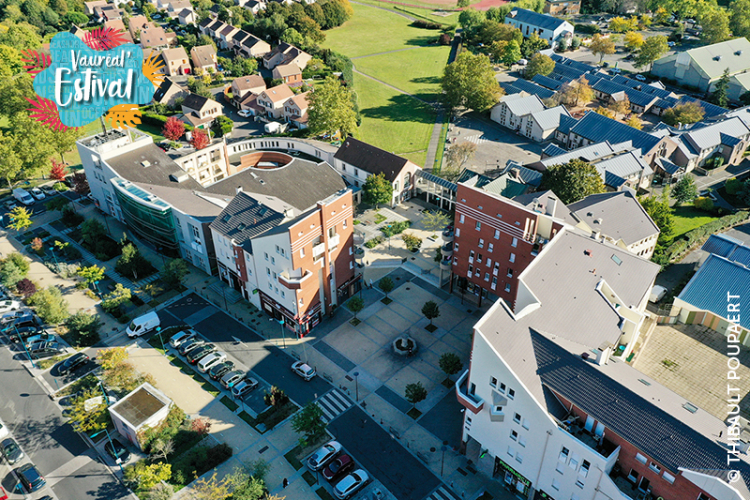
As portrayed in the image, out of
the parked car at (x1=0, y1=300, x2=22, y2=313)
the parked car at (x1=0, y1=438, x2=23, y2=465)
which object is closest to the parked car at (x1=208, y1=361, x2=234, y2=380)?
the parked car at (x1=0, y1=438, x2=23, y2=465)

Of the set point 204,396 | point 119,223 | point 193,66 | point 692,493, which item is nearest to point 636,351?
point 692,493

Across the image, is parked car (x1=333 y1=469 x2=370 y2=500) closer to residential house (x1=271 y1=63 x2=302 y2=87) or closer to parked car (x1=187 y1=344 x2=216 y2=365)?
parked car (x1=187 y1=344 x2=216 y2=365)

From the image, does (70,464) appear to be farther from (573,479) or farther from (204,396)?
(573,479)

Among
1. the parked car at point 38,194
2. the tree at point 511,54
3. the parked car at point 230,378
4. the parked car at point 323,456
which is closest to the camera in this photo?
the parked car at point 323,456

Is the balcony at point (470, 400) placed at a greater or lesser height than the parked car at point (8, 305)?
greater

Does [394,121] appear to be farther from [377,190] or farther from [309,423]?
[309,423]

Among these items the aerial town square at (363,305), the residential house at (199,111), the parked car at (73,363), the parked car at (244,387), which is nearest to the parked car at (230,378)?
the parked car at (244,387)

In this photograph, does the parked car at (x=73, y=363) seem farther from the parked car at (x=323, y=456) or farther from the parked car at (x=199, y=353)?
A: the parked car at (x=323, y=456)

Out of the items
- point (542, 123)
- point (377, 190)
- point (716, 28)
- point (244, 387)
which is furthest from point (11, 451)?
point (716, 28)
